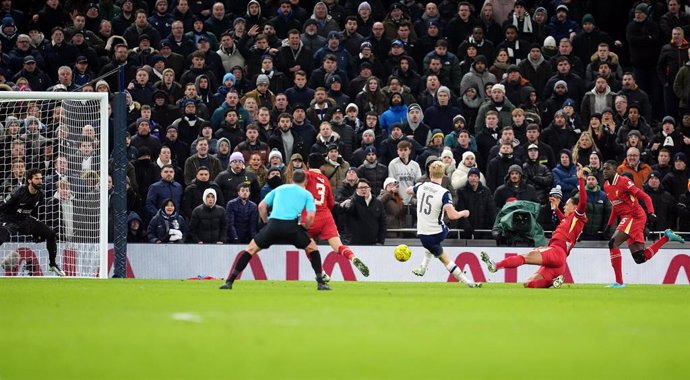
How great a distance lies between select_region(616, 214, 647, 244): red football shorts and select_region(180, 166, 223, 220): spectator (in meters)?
7.62

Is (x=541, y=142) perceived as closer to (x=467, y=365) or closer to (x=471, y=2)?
(x=471, y=2)

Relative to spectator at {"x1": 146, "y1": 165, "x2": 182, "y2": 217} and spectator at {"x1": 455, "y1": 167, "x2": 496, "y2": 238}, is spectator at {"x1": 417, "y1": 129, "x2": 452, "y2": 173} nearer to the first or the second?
spectator at {"x1": 455, "y1": 167, "x2": 496, "y2": 238}

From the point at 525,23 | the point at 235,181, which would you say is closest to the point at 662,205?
the point at 525,23

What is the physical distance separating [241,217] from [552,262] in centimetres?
663

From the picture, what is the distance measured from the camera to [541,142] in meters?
25.6

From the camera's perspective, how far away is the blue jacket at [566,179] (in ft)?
81.1

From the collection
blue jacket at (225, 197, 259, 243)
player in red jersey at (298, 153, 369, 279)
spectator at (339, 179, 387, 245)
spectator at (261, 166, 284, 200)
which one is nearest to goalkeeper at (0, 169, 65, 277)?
blue jacket at (225, 197, 259, 243)

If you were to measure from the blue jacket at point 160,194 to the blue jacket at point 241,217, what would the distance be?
99cm

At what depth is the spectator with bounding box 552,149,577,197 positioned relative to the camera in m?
24.7

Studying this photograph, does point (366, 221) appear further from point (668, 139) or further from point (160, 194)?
point (668, 139)

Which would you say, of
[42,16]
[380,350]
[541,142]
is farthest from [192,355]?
[42,16]

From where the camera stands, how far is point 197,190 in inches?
963

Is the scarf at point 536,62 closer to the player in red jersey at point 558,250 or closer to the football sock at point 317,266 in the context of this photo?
the player in red jersey at point 558,250

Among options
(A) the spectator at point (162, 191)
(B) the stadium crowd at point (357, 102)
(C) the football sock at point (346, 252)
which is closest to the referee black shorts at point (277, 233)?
A: (C) the football sock at point (346, 252)
